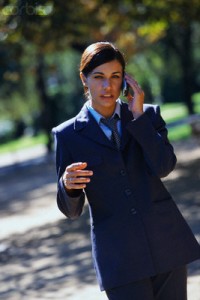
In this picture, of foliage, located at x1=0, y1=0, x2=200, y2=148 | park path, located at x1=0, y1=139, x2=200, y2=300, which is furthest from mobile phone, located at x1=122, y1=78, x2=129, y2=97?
foliage, located at x1=0, y1=0, x2=200, y2=148

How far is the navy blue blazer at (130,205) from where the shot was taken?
10.2 ft

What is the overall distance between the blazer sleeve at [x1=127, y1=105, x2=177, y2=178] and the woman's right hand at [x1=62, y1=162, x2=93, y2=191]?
0.26 metres

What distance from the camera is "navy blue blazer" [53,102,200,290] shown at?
3.12 m

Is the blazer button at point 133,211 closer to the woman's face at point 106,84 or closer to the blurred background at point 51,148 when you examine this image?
the woman's face at point 106,84

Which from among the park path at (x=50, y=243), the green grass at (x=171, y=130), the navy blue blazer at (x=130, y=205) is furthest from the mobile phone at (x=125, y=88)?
the green grass at (x=171, y=130)

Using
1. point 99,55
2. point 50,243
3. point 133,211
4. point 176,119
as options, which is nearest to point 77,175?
point 133,211

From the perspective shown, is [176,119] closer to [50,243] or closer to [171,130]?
[171,130]

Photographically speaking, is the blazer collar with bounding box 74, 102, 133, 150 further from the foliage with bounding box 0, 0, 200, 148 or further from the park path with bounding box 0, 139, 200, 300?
the foliage with bounding box 0, 0, 200, 148

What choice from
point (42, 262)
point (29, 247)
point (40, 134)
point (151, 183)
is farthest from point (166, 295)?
point (40, 134)

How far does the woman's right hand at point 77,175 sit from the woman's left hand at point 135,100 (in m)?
0.34

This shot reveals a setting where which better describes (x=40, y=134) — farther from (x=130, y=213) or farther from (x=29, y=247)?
(x=130, y=213)

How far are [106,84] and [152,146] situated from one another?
13.5 inches

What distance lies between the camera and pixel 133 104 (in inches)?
125

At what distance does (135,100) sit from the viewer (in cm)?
318
